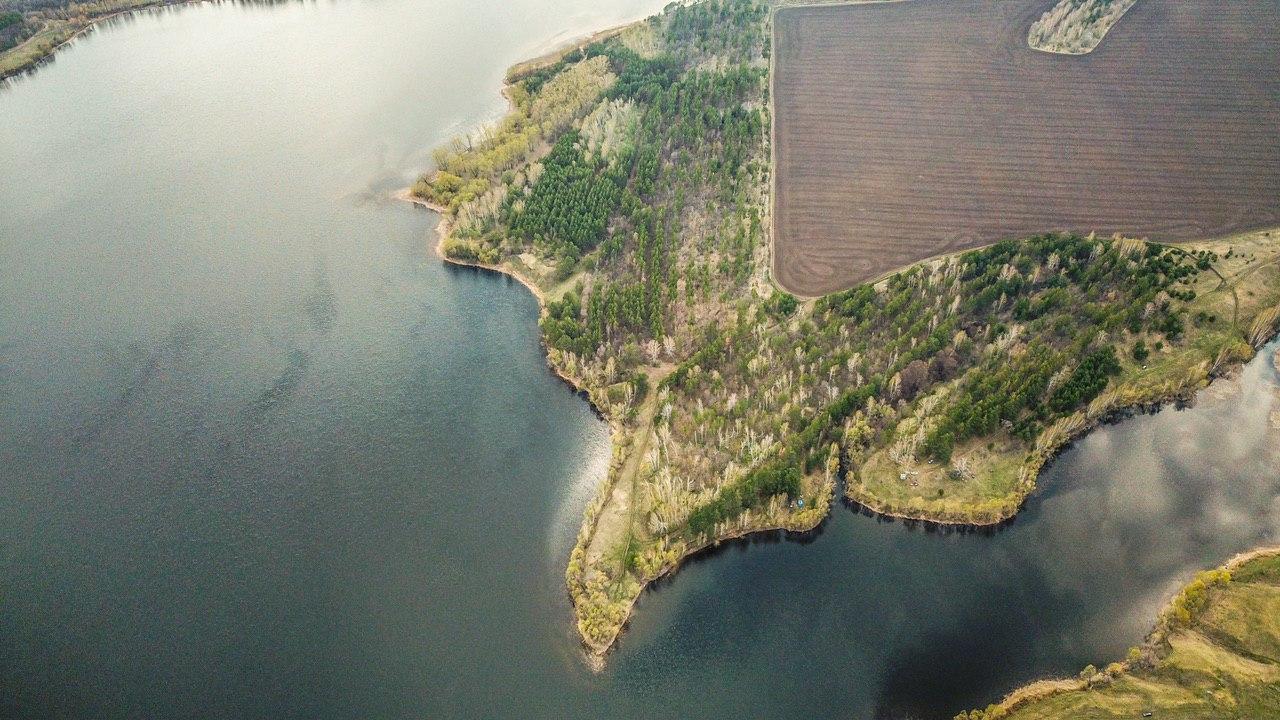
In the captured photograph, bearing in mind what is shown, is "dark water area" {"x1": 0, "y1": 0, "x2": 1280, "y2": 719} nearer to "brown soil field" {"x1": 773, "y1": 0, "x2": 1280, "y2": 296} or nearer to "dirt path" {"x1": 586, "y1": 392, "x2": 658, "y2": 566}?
"dirt path" {"x1": 586, "y1": 392, "x2": 658, "y2": 566}

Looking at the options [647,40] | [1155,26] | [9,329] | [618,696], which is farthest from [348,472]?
[1155,26]

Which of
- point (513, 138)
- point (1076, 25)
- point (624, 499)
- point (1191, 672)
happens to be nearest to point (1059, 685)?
point (1191, 672)

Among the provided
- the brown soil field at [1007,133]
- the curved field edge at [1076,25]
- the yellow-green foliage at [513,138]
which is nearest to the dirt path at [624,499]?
the brown soil field at [1007,133]

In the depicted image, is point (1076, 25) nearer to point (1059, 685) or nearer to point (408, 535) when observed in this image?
point (1059, 685)

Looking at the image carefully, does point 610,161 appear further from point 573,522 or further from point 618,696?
point 618,696

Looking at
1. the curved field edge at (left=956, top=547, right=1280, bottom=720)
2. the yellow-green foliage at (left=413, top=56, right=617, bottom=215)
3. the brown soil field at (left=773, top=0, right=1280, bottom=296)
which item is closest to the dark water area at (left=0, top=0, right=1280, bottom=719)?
the curved field edge at (left=956, top=547, right=1280, bottom=720)
